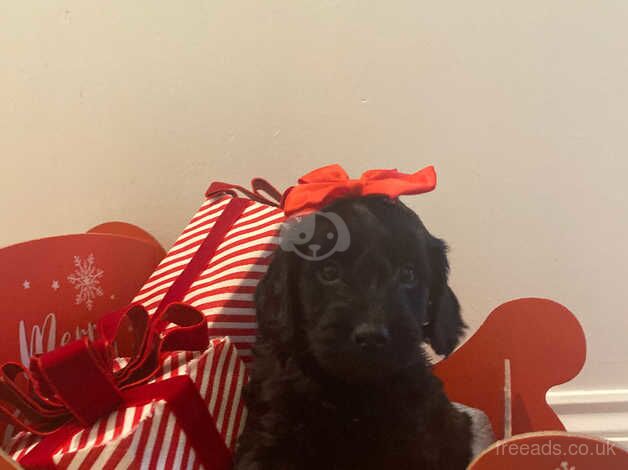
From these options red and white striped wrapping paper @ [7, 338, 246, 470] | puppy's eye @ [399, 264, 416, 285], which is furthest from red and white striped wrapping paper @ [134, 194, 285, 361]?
puppy's eye @ [399, 264, 416, 285]

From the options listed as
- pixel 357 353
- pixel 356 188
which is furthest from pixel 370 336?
pixel 356 188

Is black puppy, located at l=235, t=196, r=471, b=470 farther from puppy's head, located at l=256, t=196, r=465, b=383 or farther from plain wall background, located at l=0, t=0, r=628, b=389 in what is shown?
plain wall background, located at l=0, t=0, r=628, b=389

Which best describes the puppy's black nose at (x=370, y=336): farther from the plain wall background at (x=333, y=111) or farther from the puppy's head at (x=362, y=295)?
the plain wall background at (x=333, y=111)

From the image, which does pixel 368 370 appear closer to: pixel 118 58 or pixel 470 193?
pixel 470 193

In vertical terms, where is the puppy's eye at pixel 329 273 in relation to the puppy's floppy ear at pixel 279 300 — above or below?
above

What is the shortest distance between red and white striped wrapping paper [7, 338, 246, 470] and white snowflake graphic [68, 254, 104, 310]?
0.65 feet

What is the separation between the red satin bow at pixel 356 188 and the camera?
48 centimetres

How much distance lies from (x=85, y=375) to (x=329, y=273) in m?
0.21

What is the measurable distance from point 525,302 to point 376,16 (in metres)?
0.42

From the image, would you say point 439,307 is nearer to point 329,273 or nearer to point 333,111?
point 329,273

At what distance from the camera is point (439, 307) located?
1.69 ft

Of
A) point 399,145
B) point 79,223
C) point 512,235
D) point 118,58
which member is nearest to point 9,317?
point 79,223

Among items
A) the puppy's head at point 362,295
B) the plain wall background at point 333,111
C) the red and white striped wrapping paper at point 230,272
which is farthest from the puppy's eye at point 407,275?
the plain wall background at point 333,111

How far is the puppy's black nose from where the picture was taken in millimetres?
432
